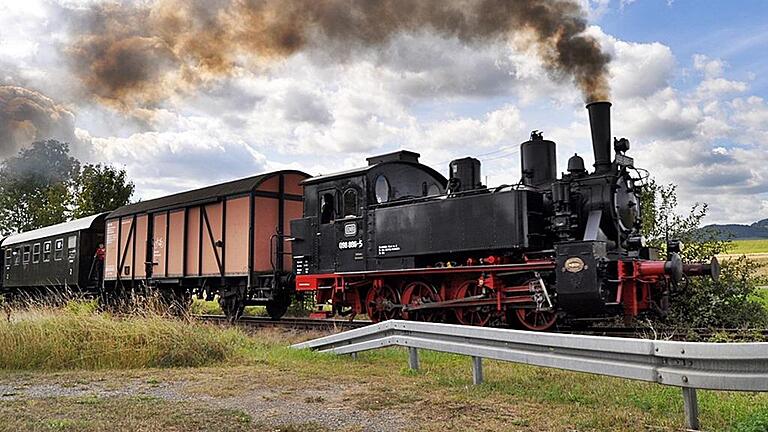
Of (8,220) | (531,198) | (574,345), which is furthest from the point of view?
(8,220)

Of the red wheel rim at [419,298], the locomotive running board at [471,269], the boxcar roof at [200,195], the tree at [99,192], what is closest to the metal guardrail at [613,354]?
the locomotive running board at [471,269]

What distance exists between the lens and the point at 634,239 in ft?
37.3

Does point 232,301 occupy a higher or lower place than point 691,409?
higher

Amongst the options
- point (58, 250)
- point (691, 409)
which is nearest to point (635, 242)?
point (691, 409)

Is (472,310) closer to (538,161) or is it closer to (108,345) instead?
(538,161)

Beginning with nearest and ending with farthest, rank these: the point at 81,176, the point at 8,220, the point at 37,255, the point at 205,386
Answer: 1. the point at 205,386
2. the point at 37,255
3. the point at 81,176
4. the point at 8,220

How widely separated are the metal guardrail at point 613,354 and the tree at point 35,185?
109ft

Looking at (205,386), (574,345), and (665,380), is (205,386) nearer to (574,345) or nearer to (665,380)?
(574,345)

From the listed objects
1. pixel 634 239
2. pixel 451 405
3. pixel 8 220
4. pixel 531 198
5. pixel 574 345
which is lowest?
pixel 451 405

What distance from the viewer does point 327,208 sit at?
1398 cm

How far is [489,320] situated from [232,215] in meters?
7.68

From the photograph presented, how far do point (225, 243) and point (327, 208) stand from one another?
3.91 m

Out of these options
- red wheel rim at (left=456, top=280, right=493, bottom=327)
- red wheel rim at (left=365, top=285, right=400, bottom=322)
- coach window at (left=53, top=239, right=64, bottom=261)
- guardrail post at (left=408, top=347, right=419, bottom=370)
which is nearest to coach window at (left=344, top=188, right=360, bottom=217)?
red wheel rim at (left=365, top=285, right=400, bottom=322)

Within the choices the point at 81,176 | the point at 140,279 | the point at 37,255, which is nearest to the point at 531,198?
the point at 140,279
